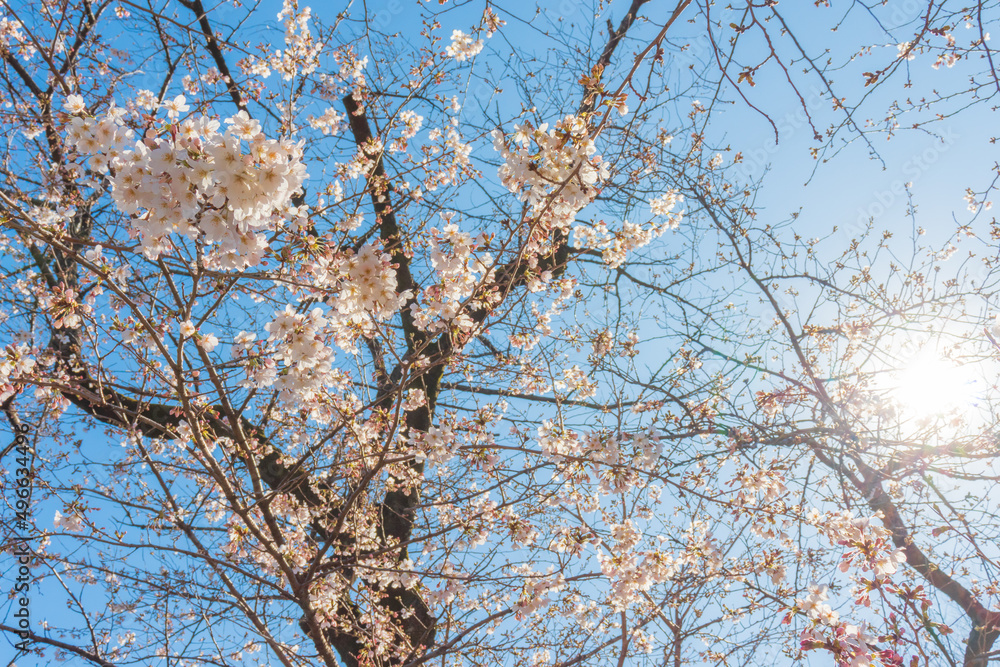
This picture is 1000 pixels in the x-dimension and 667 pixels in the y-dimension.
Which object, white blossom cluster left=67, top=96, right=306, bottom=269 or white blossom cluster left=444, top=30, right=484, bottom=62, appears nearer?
white blossom cluster left=67, top=96, right=306, bottom=269

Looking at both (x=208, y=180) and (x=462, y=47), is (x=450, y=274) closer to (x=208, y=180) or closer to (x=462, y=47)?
(x=208, y=180)

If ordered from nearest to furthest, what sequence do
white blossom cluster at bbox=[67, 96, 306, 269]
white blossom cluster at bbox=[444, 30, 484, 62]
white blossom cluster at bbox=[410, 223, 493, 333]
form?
white blossom cluster at bbox=[67, 96, 306, 269] → white blossom cluster at bbox=[410, 223, 493, 333] → white blossom cluster at bbox=[444, 30, 484, 62]

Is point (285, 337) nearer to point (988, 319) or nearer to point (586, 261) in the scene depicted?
point (586, 261)

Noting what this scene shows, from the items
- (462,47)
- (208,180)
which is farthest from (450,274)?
(462,47)

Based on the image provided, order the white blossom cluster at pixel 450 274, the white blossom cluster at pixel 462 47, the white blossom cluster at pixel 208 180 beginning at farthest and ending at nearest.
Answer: the white blossom cluster at pixel 462 47
the white blossom cluster at pixel 450 274
the white blossom cluster at pixel 208 180

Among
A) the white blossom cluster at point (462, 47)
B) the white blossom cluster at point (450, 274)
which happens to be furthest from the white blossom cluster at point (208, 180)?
the white blossom cluster at point (462, 47)

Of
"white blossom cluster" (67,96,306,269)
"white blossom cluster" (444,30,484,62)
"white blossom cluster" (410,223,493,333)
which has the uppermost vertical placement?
"white blossom cluster" (444,30,484,62)

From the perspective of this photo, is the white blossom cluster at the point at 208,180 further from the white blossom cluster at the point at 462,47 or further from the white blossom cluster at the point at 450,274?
the white blossom cluster at the point at 462,47

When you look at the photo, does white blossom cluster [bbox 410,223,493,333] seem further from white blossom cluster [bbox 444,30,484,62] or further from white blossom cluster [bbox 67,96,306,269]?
white blossom cluster [bbox 444,30,484,62]

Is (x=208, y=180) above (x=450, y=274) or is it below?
below

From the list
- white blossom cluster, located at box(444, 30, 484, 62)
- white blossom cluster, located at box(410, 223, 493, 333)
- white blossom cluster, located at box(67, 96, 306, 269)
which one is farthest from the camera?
white blossom cluster, located at box(444, 30, 484, 62)

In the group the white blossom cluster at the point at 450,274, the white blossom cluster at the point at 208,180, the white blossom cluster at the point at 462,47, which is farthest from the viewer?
the white blossom cluster at the point at 462,47

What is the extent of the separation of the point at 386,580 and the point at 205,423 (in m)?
1.85

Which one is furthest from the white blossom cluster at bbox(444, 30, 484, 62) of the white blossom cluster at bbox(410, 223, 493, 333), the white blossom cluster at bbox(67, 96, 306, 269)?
the white blossom cluster at bbox(67, 96, 306, 269)
